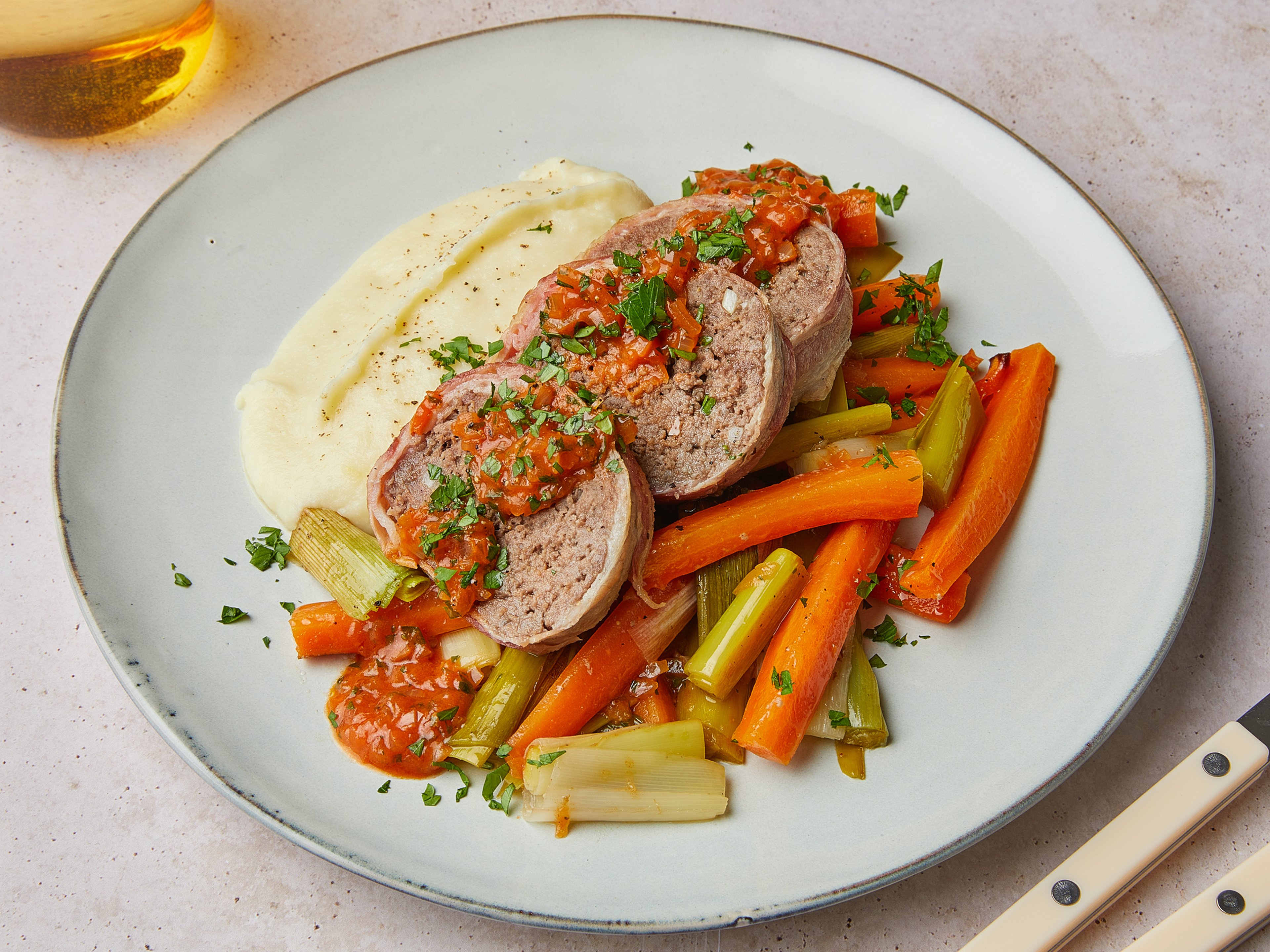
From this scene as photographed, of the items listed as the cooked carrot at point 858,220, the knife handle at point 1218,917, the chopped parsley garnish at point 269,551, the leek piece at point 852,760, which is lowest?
the chopped parsley garnish at point 269,551

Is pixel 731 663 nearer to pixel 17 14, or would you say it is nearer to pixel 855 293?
pixel 855 293

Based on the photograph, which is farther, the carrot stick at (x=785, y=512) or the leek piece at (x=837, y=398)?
the leek piece at (x=837, y=398)

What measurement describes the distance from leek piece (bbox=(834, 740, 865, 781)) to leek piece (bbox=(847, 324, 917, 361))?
1.73 m

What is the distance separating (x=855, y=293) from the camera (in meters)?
4.51

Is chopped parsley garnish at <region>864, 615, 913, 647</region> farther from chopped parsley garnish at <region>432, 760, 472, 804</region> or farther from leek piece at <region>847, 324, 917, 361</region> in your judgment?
chopped parsley garnish at <region>432, 760, 472, 804</region>

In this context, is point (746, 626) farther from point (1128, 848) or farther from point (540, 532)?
point (1128, 848)

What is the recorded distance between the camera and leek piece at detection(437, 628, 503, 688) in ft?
12.5

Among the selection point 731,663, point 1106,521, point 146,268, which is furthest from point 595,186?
point 1106,521

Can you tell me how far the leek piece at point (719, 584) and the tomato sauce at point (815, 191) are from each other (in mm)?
1621

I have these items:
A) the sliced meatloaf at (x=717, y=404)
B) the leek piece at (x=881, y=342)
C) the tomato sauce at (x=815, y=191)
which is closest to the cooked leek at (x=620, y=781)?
the sliced meatloaf at (x=717, y=404)

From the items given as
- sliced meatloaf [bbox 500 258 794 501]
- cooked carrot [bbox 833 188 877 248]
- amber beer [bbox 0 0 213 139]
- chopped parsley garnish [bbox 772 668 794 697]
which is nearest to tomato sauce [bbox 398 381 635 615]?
sliced meatloaf [bbox 500 258 794 501]

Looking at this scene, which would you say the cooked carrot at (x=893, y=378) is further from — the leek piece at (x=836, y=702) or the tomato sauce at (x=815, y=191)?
the leek piece at (x=836, y=702)

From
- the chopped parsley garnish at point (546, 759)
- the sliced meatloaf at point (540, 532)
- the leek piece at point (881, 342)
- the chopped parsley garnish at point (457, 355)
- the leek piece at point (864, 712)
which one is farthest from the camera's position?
the leek piece at point (881, 342)

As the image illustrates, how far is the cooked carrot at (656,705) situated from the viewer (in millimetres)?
3693
